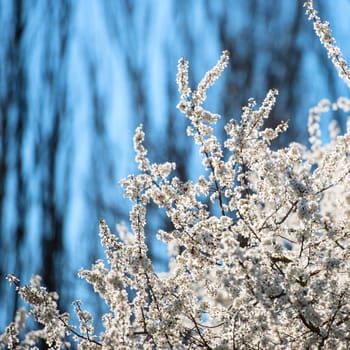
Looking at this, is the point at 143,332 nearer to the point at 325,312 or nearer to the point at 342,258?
the point at 325,312

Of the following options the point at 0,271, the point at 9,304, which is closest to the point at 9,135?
the point at 0,271

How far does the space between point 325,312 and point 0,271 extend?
205 inches

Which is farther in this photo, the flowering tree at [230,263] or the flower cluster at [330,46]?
the flower cluster at [330,46]

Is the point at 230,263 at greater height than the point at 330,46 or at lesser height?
lesser

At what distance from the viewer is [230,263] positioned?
2.00 meters

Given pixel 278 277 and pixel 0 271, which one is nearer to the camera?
pixel 278 277

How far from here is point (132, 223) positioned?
2537 mm

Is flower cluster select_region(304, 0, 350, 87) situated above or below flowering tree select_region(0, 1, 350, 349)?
above

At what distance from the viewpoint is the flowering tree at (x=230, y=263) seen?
2.11 m

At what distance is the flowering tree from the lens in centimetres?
211

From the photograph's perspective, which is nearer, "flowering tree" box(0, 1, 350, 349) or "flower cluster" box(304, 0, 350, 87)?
"flowering tree" box(0, 1, 350, 349)

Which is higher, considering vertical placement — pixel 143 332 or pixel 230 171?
pixel 230 171

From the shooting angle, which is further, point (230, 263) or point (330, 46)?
point (330, 46)

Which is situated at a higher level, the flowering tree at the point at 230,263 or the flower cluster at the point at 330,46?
the flower cluster at the point at 330,46
